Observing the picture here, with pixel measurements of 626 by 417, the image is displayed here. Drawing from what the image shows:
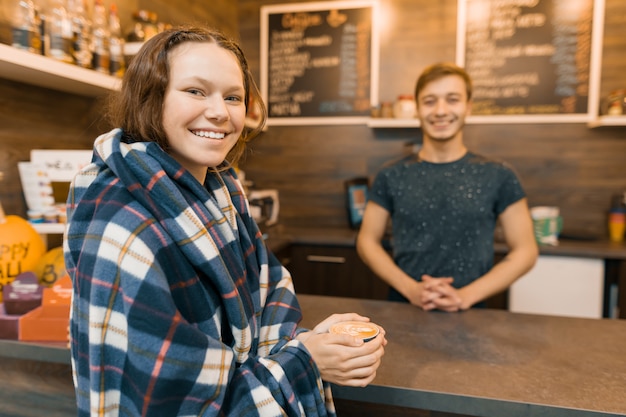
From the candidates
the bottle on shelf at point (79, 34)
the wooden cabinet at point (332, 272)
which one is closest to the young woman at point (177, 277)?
the bottle on shelf at point (79, 34)

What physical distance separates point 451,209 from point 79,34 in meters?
1.42

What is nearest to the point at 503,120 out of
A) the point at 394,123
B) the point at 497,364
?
the point at 394,123

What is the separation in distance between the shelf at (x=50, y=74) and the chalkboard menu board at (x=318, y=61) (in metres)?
1.58

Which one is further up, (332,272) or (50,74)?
(50,74)

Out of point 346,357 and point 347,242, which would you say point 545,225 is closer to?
point 347,242

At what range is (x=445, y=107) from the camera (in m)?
1.73

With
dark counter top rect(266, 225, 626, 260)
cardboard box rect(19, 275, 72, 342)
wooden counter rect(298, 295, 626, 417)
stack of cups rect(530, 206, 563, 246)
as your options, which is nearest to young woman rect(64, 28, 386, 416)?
wooden counter rect(298, 295, 626, 417)

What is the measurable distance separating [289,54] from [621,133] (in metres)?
2.11

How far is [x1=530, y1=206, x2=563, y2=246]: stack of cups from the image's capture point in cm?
266

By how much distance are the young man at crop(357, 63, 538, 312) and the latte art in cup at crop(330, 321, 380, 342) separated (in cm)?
74

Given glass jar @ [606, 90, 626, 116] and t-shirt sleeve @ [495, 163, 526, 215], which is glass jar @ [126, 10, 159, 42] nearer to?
t-shirt sleeve @ [495, 163, 526, 215]

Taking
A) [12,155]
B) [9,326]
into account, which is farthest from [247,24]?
[9,326]

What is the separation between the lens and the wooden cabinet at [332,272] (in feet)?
9.10

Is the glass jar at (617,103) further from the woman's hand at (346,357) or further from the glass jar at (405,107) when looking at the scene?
the woman's hand at (346,357)
